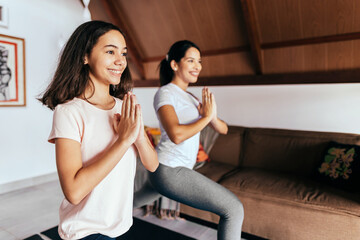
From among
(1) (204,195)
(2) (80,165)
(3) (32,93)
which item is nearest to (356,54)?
(1) (204,195)

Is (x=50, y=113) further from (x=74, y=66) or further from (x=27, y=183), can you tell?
(x=74, y=66)

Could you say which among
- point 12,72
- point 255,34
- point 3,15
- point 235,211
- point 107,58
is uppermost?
point 3,15

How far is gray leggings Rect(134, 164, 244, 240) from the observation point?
53.8 inches

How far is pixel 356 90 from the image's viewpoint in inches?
107

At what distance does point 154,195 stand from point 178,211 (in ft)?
2.80

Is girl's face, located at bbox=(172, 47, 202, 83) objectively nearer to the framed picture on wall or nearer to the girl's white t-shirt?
the girl's white t-shirt

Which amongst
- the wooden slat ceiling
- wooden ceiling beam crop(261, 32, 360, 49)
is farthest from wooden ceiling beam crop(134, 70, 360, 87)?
wooden ceiling beam crop(261, 32, 360, 49)

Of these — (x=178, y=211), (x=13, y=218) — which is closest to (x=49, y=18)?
(x=13, y=218)

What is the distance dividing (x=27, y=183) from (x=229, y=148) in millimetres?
2714

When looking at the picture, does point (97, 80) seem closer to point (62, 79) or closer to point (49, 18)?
point (62, 79)

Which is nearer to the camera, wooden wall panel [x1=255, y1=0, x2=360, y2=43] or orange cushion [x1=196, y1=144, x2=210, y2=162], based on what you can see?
wooden wall panel [x1=255, y1=0, x2=360, y2=43]

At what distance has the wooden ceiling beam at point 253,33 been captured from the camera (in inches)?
115

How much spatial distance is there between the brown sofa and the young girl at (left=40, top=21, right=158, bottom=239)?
148 centimetres

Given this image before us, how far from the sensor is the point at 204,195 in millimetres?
1381
